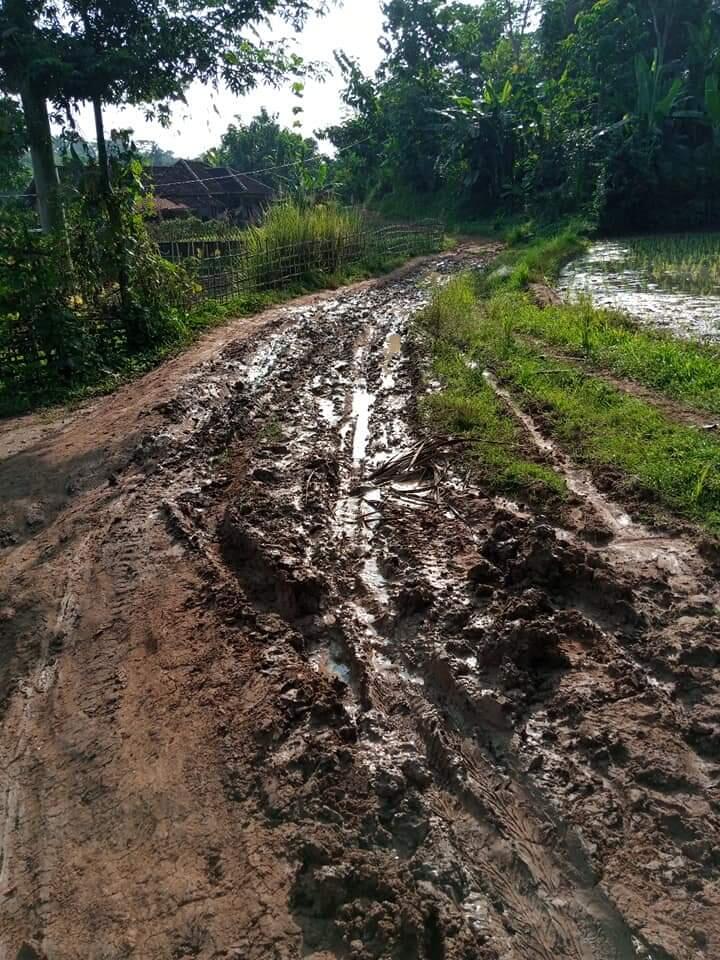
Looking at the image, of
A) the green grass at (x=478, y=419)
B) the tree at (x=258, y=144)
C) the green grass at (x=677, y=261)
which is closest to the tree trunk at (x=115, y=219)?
the green grass at (x=478, y=419)

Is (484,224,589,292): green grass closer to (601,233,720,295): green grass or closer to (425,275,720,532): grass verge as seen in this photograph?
(601,233,720,295): green grass

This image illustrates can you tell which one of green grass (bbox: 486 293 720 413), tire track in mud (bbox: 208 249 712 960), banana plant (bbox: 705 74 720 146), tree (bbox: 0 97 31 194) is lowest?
tire track in mud (bbox: 208 249 712 960)

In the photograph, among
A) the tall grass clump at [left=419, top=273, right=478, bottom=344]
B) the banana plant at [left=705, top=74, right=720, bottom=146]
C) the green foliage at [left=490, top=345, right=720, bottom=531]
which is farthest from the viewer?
the banana plant at [left=705, top=74, right=720, bottom=146]

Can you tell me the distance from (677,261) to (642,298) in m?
4.52

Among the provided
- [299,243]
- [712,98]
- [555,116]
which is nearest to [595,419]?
[299,243]

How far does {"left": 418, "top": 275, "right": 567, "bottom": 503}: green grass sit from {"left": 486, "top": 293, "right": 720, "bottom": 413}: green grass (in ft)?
3.49

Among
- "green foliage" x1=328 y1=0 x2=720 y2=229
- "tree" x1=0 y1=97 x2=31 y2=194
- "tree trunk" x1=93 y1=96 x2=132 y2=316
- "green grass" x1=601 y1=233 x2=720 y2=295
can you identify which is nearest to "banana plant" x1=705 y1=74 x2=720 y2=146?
"green foliage" x1=328 y1=0 x2=720 y2=229

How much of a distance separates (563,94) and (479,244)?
7.39 metres

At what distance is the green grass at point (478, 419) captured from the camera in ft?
17.8

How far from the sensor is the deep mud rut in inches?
95.4

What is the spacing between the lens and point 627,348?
848cm

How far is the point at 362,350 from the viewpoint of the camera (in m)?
10.3

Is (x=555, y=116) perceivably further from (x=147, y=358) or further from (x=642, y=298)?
(x=147, y=358)

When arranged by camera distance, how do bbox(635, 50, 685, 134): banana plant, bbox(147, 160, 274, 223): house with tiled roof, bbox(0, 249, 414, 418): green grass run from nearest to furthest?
1. bbox(0, 249, 414, 418): green grass
2. bbox(635, 50, 685, 134): banana plant
3. bbox(147, 160, 274, 223): house with tiled roof
